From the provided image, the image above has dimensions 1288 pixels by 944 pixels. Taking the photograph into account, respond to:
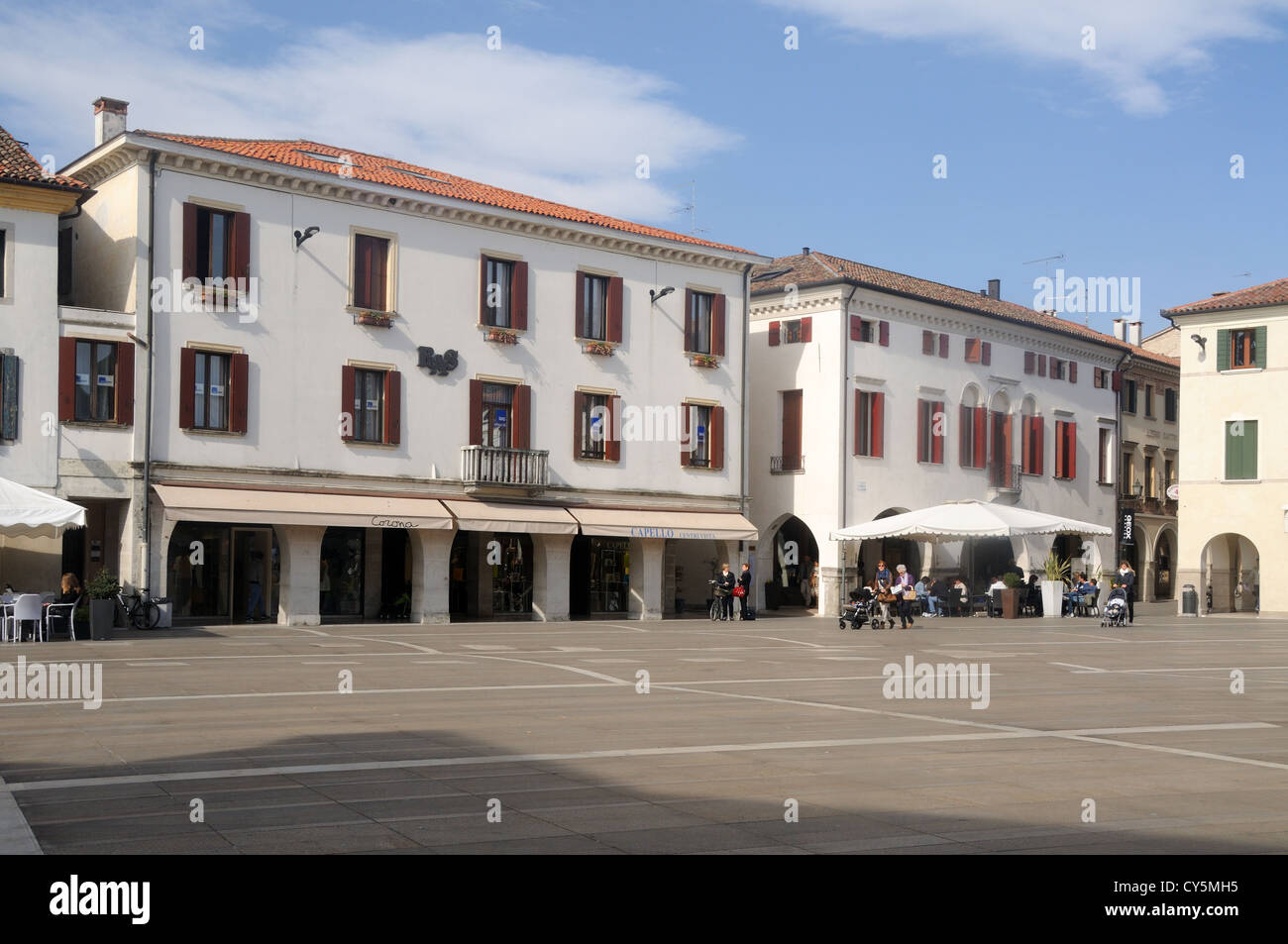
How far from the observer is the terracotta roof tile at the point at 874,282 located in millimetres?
45562

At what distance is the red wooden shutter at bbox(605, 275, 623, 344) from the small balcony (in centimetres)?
409

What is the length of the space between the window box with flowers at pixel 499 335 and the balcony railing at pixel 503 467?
9.43 ft

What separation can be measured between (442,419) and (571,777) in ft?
87.7

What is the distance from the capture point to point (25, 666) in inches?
779

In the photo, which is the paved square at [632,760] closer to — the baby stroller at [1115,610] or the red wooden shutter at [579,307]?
the baby stroller at [1115,610]

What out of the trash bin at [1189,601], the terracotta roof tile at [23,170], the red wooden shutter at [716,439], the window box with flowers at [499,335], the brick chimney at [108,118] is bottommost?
the trash bin at [1189,601]

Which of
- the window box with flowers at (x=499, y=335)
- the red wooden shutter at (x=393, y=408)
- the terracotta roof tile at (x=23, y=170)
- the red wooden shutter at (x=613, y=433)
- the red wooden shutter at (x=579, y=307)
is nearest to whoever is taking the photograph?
the terracotta roof tile at (x=23, y=170)

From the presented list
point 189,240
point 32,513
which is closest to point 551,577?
point 189,240

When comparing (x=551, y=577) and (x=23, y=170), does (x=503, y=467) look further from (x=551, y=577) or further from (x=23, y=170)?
(x=23, y=170)

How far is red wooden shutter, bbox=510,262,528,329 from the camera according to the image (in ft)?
123

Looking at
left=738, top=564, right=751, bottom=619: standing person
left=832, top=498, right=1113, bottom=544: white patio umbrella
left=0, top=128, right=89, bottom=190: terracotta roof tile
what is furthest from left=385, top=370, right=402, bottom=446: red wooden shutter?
left=832, top=498, right=1113, bottom=544: white patio umbrella

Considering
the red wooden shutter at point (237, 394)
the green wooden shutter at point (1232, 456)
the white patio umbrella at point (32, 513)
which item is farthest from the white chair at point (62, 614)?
the green wooden shutter at point (1232, 456)
